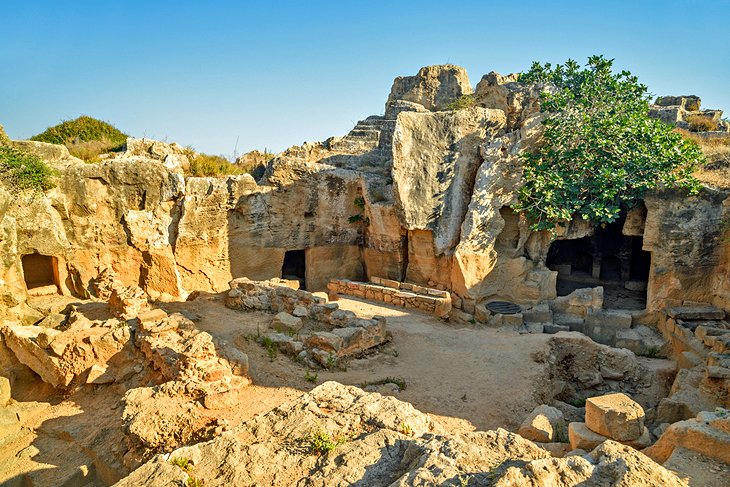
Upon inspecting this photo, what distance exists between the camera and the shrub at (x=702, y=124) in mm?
17078

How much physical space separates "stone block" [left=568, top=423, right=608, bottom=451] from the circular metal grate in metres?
5.79

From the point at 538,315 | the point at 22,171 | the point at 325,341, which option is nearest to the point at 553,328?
the point at 538,315

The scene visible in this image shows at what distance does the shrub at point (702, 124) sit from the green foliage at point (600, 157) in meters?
7.41

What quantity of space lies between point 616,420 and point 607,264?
1033 cm

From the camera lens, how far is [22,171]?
9.33 m

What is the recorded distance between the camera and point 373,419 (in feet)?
13.3

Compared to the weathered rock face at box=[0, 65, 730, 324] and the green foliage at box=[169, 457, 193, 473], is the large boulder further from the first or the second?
the green foliage at box=[169, 457, 193, 473]

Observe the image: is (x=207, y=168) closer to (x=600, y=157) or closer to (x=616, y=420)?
(x=600, y=157)

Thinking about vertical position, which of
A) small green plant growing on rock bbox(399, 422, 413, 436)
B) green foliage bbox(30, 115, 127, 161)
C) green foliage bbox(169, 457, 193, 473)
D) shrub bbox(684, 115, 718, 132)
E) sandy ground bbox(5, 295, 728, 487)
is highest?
shrub bbox(684, 115, 718, 132)

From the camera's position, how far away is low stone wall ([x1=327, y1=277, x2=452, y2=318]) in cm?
1099

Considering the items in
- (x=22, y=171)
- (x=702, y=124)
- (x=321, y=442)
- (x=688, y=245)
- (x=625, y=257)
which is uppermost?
(x=702, y=124)

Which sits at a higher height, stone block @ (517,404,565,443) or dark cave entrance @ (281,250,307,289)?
dark cave entrance @ (281,250,307,289)

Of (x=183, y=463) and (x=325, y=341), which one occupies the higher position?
(x=183, y=463)

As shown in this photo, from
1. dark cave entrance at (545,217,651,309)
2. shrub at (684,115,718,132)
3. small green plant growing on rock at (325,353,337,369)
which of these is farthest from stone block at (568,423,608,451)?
shrub at (684,115,718,132)
